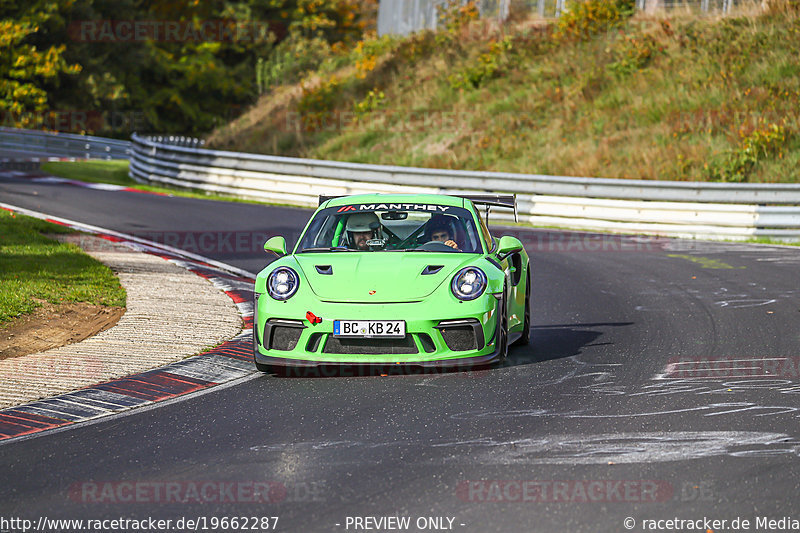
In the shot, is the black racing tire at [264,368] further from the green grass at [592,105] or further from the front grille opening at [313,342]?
the green grass at [592,105]

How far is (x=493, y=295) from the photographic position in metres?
8.10

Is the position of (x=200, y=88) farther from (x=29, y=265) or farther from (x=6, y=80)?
(x=29, y=265)

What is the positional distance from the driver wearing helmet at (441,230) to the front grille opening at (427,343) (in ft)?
4.30

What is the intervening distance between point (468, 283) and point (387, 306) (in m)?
0.67

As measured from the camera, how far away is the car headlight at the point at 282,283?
806cm

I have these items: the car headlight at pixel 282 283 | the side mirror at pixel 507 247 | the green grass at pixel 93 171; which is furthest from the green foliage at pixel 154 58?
the car headlight at pixel 282 283

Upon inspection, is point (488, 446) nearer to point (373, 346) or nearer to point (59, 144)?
point (373, 346)

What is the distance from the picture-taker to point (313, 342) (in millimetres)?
7867

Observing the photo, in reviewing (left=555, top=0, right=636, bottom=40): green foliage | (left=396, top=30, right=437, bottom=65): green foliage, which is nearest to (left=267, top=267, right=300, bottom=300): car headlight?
(left=555, top=0, right=636, bottom=40): green foliage

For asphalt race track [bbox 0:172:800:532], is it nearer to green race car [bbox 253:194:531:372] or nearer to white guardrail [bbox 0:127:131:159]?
green race car [bbox 253:194:531:372]

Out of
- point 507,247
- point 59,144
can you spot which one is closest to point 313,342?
point 507,247

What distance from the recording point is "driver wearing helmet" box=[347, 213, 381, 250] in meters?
9.27

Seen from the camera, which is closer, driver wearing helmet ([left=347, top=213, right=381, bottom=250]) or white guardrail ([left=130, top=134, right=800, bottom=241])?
driver wearing helmet ([left=347, top=213, right=381, bottom=250])

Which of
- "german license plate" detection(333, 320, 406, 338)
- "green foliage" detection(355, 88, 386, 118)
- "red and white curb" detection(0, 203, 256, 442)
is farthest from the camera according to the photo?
"green foliage" detection(355, 88, 386, 118)
